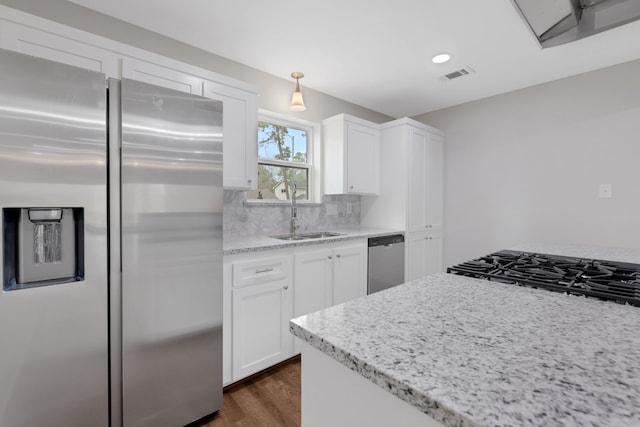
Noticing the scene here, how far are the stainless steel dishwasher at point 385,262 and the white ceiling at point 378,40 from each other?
1.56 metres

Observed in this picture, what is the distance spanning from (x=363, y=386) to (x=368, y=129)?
120 inches

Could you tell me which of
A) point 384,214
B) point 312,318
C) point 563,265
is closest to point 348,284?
point 384,214

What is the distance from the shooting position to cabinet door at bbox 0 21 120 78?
1.39 metres

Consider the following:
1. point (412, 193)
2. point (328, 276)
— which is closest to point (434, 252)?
point (412, 193)

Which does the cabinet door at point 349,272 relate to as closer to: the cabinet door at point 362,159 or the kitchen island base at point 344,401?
the cabinet door at point 362,159

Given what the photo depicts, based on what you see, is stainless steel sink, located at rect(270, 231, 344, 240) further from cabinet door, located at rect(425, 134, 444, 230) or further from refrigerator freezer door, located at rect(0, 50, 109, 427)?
refrigerator freezer door, located at rect(0, 50, 109, 427)

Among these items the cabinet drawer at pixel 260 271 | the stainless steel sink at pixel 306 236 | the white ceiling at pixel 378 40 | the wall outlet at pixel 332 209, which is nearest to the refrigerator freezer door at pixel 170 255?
the cabinet drawer at pixel 260 271

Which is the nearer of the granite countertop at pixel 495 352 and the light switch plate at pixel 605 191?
the granite countertop at pixel 495 352

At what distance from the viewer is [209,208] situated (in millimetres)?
A: 1615

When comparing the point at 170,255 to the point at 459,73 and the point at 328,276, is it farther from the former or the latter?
the point at 459,73

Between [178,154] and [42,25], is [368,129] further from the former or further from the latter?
[42,25]

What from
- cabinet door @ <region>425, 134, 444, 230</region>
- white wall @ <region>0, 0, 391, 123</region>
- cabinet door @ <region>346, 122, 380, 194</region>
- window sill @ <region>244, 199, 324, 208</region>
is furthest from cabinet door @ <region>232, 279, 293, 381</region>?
cabinet door @ <region>425, 134, 444, 230</region>

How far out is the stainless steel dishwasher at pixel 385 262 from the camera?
9.21 feet

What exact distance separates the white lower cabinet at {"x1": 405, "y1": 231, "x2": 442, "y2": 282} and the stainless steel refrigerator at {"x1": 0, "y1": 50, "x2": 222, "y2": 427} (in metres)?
2.17
